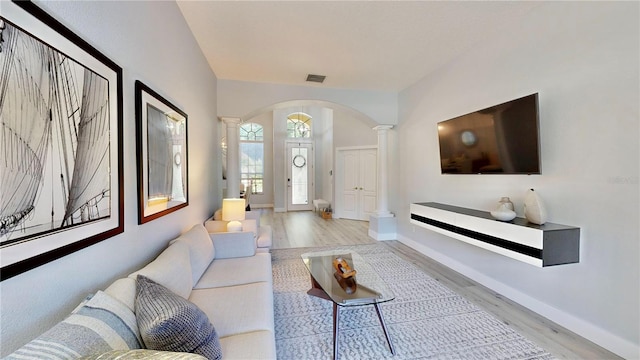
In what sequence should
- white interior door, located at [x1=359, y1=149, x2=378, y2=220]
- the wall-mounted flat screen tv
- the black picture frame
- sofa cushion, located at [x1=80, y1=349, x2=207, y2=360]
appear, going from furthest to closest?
white interior door, located at [x1=359, y1=149, x2=378, y2=220]
the wall-mounted flat screen tv
the black picture frame
sofa cushion, located at [x1=80, y1=349, x2=207, y2=360]

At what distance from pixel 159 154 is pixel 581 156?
10.7 ft

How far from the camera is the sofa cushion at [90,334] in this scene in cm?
69

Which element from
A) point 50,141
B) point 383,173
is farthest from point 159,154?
point 383,173

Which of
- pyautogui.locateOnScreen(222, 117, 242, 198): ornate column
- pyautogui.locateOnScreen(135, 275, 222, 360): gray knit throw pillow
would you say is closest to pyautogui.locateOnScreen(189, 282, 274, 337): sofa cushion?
pyautogui.locateOnScreen(135, 275, 222, 360): gray knit throw pillow

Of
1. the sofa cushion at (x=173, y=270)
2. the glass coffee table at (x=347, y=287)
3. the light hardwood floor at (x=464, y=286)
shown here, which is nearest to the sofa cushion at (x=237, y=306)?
the sofa cushion at (x=173, y=270)

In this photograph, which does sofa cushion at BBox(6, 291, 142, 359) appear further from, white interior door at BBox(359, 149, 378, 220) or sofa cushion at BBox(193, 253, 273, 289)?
white interior door at BBox(359, 149, 378, 220)

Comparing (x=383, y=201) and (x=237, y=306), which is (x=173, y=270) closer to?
(x=237, y=306)

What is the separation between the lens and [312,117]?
27.3 ft

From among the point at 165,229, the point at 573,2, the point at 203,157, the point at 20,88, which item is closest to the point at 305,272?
the point at 165,229

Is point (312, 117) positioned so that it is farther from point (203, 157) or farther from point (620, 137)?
point (620, 137)

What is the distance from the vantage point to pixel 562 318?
206 cm

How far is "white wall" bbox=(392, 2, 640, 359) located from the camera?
66.6 inches

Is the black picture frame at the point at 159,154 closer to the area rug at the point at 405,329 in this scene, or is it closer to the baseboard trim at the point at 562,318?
the area rug at the point at 405,329

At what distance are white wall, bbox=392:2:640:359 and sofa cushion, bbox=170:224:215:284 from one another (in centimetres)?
290
